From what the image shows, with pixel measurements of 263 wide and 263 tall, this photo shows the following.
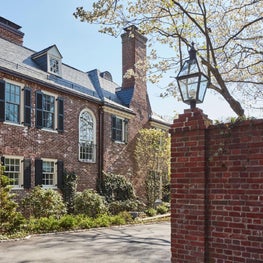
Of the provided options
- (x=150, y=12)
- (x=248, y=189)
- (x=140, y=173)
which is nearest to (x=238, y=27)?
(x=150, y=12)

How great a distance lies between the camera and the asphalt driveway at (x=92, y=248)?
7.54 meters

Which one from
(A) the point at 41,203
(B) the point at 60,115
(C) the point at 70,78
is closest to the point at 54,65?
(C) the point at 70,78

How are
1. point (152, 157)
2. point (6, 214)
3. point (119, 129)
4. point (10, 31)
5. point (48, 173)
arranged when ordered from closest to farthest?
point (6, 214) → point (48, 173) → point (10, 31) → point (119, 129) → point (152, 157)

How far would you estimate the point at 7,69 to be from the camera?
44.2 feet

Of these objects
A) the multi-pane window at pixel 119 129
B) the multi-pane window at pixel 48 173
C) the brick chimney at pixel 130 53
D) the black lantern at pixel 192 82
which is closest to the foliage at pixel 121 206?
the multi-pane window at pixel 48 173

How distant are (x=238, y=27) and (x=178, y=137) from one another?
27.1ft

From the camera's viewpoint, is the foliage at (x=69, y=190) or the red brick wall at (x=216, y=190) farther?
the foliage at (x=69, y=190)

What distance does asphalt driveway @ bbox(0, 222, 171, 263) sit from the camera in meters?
7.54

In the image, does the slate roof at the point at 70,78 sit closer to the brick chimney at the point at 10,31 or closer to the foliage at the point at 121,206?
the brick chimney at the point at 10,31

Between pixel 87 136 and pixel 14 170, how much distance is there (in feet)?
16.2

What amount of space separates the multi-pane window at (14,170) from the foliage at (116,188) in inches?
207

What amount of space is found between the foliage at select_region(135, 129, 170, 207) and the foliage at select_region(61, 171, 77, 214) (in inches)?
231

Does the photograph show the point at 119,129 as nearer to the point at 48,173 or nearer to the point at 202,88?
the point at 48,173

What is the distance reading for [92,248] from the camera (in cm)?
870
